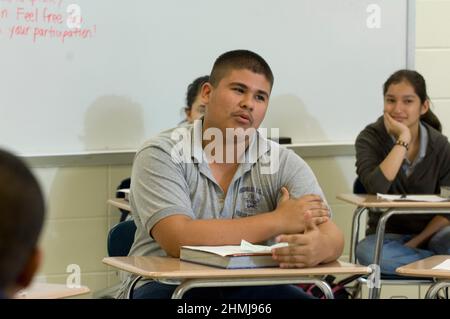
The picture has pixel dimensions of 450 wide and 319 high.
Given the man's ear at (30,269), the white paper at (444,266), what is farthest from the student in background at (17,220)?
the white paper at (444,266)

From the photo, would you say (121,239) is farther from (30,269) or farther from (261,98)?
(30,269)

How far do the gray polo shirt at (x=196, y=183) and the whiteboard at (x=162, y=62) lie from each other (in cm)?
141

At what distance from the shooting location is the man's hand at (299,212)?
252cm

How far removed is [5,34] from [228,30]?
3.60 ft

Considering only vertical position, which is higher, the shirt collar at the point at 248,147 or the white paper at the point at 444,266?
the shirt collar at the point at 248,147

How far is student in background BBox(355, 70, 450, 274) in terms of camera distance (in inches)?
152

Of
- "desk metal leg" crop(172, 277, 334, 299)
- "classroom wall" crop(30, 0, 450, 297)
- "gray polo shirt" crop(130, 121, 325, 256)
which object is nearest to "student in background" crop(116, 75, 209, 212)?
"classroom wall" crop(30, 0, 450, 297)

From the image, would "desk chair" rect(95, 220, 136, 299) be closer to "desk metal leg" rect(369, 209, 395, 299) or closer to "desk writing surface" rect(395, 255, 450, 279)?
"desk writing surface" rect(395, 255, 450, 279)

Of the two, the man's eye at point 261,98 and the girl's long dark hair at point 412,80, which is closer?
the man's eye at point 261,98

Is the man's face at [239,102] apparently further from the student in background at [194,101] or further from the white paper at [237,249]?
the student in background at [194,101]

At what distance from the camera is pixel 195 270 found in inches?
87.9

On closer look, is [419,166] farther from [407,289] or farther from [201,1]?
[201,1]
